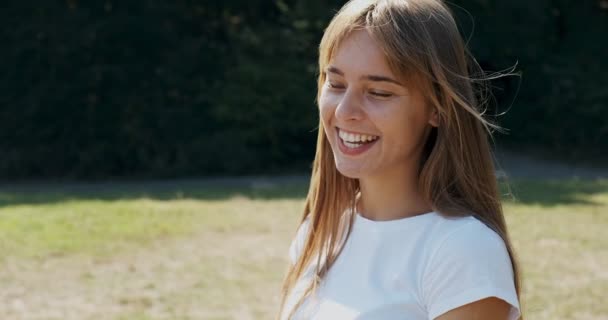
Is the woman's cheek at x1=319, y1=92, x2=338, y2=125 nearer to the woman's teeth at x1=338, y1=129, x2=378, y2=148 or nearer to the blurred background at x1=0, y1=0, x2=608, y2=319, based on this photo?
the woman's teeth at x1=338, y1=129, x2=378, y2=148

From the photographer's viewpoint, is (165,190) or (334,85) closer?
(334,85)

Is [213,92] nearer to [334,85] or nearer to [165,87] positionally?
[165,87]

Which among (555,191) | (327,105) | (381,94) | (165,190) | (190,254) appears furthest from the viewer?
(165,190)

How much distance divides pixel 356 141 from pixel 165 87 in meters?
14.8

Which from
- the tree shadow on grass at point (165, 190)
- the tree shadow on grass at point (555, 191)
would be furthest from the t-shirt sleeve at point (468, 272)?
the tree shadow on grass at point (165, 190)

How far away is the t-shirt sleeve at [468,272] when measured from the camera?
1.63 m

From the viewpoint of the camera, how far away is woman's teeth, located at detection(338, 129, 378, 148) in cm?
190

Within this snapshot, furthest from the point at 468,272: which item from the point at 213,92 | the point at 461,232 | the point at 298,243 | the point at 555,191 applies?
the point at 213,92

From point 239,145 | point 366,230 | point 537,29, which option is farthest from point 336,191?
point 537,29

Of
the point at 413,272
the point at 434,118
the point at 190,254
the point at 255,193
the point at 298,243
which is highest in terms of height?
the point at 434,118

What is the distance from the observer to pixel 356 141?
75.2 inches

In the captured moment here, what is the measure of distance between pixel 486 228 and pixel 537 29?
1622 centimetres

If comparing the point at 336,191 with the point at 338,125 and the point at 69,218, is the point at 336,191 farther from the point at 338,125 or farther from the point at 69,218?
the point at 69,218

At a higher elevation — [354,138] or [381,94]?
[381,94]
